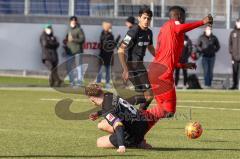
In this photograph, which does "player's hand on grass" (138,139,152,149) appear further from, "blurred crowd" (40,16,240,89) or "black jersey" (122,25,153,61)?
"blurred crowd" (40,16,240,89)

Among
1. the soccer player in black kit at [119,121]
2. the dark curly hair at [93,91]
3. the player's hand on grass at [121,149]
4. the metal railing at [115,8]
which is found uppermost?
the metal railing at [115,8]

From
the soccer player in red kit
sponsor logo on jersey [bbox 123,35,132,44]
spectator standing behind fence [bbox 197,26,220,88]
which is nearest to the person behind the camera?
the soccer player in red kit

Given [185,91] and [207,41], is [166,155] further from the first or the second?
[207,41]

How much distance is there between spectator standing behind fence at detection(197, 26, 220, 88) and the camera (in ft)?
97.7

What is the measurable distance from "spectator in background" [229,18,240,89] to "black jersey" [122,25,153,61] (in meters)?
12.9

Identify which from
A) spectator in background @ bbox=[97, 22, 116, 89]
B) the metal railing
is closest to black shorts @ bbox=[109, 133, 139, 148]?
spectator in background @ bbox=[97, 22, 116, 89]

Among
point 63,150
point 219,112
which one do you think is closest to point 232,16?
point 219,112

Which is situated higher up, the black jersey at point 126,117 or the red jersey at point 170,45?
the red jersey at point 170,45

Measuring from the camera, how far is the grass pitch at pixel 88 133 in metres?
11.8

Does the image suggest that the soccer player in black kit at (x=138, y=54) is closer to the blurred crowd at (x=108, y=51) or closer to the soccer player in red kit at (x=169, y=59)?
the soccer player in red kit at (x=169, y=59)

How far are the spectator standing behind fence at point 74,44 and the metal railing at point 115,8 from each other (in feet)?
7.22

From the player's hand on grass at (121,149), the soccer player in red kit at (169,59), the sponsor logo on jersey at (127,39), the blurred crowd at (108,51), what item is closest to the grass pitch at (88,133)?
the player's hand on grass at (121,149)

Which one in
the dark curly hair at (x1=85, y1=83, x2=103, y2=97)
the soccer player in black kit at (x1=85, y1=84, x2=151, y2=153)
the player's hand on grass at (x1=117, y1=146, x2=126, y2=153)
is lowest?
the player's hand on grass at (x1=117, y1=146, x2=126, y2=153)

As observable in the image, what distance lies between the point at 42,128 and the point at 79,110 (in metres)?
4.33
